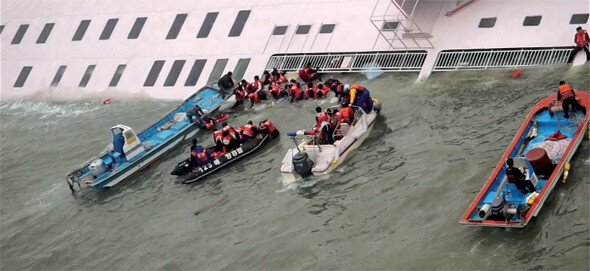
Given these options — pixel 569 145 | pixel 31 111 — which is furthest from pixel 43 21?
pixel 569 145

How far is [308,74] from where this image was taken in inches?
1045

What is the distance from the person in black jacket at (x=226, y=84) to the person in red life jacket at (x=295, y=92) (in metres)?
2.59

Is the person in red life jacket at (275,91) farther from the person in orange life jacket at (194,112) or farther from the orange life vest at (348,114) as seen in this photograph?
the orange life vest at (348,114)

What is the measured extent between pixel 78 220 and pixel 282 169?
6.65 metres

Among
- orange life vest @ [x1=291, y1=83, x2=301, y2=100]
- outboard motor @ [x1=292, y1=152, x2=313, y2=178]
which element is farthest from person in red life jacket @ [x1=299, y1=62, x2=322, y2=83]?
outboard motor @ [x1=292, y1=152, x2=313, y2=178]

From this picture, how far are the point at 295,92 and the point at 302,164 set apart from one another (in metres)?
5.33

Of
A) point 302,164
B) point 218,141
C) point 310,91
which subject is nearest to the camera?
point 302,164

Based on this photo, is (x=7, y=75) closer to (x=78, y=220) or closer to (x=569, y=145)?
(x=78, y=220)

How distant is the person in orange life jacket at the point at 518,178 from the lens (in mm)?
16688

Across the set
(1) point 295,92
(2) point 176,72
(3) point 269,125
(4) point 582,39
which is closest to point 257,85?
(1) point 295,92

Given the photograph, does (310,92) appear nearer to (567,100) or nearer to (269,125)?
(269,125)

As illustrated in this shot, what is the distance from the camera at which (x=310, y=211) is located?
20.0m

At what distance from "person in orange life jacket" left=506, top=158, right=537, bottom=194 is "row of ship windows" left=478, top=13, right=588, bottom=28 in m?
8.06

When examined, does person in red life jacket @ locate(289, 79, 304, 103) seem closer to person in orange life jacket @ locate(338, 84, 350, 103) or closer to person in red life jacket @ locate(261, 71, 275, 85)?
person in red life jacket @ locate(261, 71, 275, 85)
